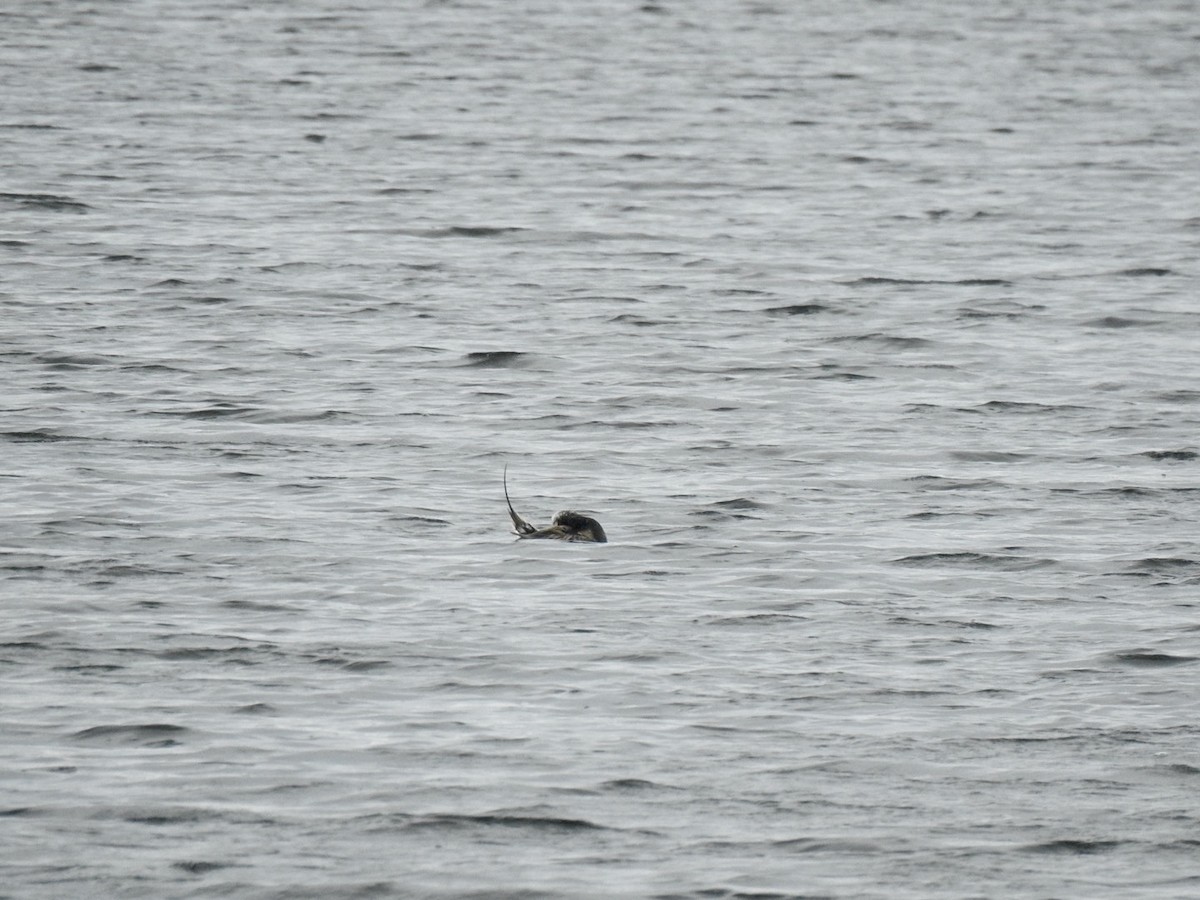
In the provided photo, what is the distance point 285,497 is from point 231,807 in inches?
226

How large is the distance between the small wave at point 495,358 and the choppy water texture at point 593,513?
0.10 meters

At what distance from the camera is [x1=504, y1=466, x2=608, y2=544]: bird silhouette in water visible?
569 inches

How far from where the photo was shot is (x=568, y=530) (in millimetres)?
14469

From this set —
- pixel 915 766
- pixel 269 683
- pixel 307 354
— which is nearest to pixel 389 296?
pixel 307 354

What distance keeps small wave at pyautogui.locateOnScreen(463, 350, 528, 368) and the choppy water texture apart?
0.10 metres

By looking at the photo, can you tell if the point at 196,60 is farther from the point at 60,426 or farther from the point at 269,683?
the point at 269,683

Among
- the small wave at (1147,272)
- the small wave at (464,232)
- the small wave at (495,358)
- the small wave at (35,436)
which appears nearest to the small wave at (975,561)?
the small wave at (35,436)

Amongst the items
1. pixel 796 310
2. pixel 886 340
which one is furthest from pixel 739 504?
pixel 796 310

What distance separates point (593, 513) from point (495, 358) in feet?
18.8

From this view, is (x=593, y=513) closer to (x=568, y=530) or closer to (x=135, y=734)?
(x=568, y=530)

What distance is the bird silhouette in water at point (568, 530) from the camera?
14.5m

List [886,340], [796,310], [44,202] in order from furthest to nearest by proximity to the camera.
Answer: [44,202] < [796,310] < [886,340]

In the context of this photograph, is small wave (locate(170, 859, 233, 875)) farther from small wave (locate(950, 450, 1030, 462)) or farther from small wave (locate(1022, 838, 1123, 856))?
small wave (locate(950, 450, 1030, 462))

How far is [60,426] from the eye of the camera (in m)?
17.3
